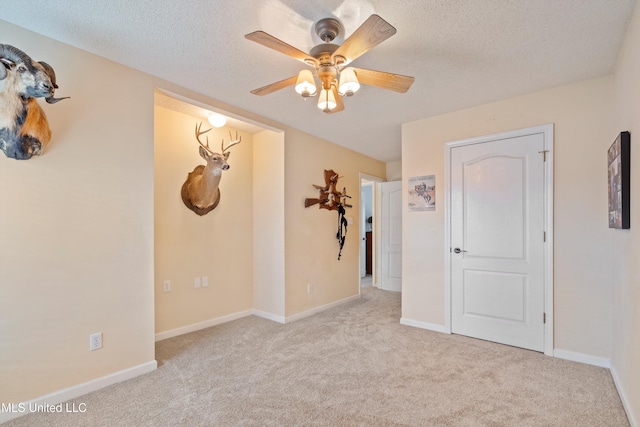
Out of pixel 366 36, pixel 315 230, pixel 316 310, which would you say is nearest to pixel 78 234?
pixel 366 36

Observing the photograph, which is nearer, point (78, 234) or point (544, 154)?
point (78, 234)

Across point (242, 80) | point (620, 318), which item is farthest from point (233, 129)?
point (620, 318)

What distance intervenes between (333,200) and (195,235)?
2.00m

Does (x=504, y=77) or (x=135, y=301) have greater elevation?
(x=504, y=77)

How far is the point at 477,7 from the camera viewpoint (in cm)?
181

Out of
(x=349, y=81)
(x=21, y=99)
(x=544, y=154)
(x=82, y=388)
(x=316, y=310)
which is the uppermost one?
(x=349, y=81)

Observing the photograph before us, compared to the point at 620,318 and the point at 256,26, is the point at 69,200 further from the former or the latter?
the point at 620,318

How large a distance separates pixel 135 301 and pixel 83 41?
1.93 metres

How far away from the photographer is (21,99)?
6.11 ft

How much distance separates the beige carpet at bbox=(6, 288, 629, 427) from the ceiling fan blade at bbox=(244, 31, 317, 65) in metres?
2.23

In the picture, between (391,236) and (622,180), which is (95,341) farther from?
(391,236)

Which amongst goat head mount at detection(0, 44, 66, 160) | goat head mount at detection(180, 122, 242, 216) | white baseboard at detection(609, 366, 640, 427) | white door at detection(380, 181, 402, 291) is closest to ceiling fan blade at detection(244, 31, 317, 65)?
goat head mount at detection(0, 44, 66, 160)

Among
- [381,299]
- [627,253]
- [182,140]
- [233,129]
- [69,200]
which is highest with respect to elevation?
[233,129]

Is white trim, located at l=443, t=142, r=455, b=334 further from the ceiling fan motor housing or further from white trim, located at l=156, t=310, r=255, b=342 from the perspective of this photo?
white trim, located at l=156, t=310, r=255, b=342
